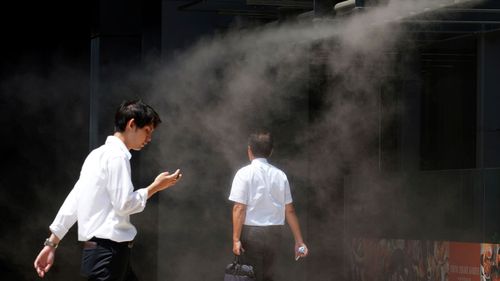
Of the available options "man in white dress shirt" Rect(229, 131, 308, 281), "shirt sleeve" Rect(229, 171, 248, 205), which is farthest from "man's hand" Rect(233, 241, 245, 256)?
"shirt sleeve" Rect(229, 171, 248, 205)

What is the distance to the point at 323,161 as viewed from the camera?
9016 millimetres

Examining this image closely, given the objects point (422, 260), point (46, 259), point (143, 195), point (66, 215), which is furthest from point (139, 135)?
point (422, 260)

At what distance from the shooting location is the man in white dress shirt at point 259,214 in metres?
6.61

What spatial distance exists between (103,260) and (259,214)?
2332mm

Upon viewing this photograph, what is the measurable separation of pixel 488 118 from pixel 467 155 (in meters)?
0.34

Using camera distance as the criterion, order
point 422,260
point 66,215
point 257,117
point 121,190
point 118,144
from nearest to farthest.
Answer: point 121,190, point 118,144, point 66,215, point 422,260, point 257,117

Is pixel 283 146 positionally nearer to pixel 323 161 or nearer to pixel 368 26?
pixel 323 161

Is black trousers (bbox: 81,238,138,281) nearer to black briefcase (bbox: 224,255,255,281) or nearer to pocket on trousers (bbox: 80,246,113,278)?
pocket on trousers (bbox: 80,246,113,278)

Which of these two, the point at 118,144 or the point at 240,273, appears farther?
the point at 240,273

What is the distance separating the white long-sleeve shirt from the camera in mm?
4348

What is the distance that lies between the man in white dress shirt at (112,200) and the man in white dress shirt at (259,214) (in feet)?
6.99

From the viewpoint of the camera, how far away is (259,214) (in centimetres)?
665

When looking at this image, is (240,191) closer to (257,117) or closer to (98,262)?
(98,262)

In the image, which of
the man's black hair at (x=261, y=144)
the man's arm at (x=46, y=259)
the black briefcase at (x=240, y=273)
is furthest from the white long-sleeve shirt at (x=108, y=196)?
the man's black hair at (x=261, y=144)
